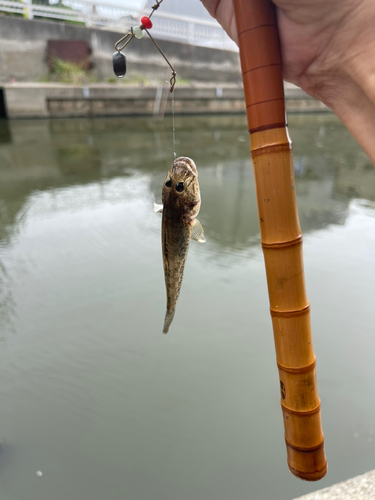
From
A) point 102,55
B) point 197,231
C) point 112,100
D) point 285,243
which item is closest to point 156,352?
point 197,231

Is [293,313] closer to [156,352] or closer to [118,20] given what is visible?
[156,352]

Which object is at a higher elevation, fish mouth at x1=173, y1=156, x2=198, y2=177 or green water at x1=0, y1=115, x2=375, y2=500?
fish mouth at x1=173, y1=156, x2=198, y2=177

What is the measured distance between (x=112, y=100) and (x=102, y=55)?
Result: 2013mm

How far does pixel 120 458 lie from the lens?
204 centimetres

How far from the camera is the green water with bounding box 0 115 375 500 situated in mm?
1977

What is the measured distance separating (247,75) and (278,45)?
0.39 ft

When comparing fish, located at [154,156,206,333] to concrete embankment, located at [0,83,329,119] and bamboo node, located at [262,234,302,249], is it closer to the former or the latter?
bamboo node, located at [262,234,302,249]

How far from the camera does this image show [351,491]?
64.1 inches

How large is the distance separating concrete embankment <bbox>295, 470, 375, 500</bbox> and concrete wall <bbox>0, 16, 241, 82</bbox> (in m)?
12.9

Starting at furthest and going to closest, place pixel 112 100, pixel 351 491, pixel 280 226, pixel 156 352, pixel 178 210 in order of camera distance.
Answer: pixel 112 100 → pixel 156 352 → pixel 351 491 → pixel 178 210 → pixel 280 226

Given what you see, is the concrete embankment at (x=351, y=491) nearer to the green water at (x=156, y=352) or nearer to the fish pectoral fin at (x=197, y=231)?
the green water at (x=156, y=352)

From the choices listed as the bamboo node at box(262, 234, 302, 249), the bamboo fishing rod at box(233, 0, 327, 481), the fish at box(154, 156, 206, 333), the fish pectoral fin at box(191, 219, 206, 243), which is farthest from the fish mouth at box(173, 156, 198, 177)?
the bamboo node at box(262, 234, 302, 249)

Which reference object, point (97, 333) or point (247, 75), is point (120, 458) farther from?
point (247, 75)

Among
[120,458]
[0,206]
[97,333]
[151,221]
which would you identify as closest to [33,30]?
[0,206]
